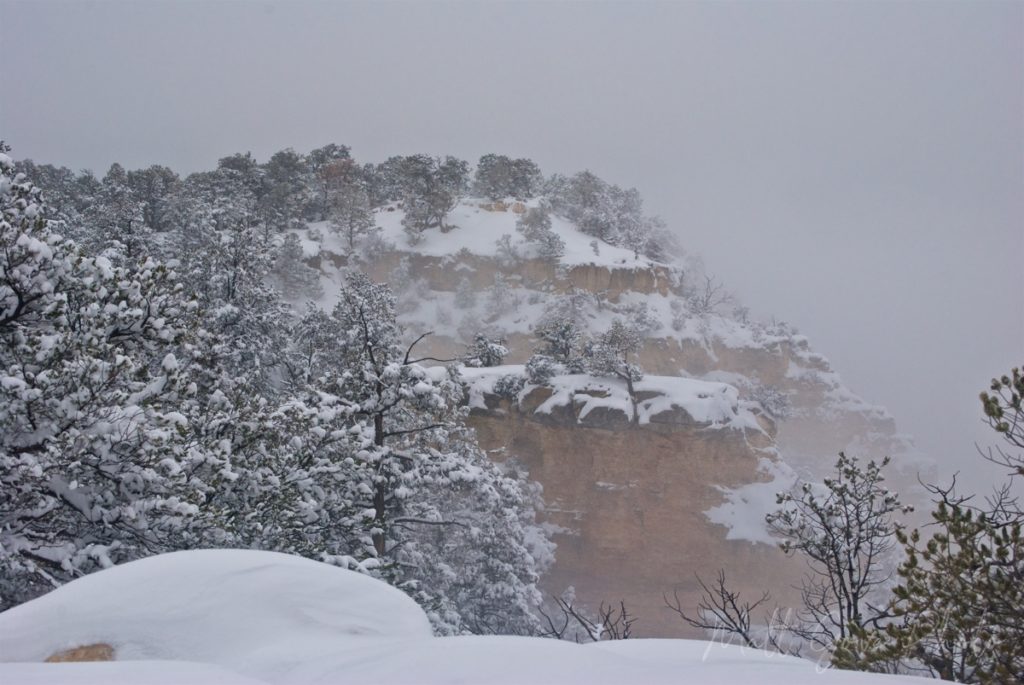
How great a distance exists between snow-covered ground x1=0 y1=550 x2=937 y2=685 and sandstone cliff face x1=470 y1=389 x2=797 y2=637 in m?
25.0

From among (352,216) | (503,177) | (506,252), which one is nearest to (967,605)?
(506,252)

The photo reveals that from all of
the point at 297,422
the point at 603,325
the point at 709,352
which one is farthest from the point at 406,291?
the point at 297,422

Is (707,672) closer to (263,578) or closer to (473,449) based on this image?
(263,578)

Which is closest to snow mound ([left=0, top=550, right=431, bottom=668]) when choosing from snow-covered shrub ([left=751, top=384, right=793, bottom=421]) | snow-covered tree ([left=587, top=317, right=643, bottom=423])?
snow-covered tree ([left=587, top=317, right=643, bottom=423])

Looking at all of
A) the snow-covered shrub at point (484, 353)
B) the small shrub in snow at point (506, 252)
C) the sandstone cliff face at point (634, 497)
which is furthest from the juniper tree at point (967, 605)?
the small shrub in snow at point (506, 252)

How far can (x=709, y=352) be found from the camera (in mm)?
50938

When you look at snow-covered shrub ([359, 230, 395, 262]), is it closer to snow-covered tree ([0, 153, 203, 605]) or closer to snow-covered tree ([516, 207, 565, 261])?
snow-covered tree ([516, 207, 565, 261])

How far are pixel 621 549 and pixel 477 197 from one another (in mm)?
44444

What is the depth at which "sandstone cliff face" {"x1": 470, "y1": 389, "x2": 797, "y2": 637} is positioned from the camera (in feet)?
96.1

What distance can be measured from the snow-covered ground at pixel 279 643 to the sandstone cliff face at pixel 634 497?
81.9 ft

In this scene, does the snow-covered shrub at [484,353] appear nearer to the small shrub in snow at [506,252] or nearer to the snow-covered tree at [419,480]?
the snow-covered tree at [419,480]

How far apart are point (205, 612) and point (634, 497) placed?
91.2ft

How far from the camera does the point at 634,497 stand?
30.1 meters

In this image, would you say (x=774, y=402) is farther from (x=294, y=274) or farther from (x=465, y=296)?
(x=294, y=274)
